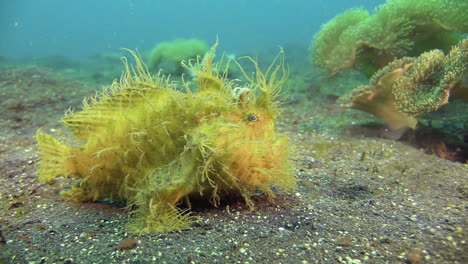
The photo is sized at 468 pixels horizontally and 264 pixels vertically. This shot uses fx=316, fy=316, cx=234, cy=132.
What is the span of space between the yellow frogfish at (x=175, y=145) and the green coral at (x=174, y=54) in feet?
29.9

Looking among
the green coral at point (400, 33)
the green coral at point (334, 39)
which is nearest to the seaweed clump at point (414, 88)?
the green coral at point (400, 33)

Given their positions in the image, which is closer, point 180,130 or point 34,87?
point 180,130

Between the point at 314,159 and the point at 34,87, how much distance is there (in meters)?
8.89

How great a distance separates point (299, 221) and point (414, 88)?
406cm

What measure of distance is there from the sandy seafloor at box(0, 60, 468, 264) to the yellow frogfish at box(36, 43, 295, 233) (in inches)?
8.9

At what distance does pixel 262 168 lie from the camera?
289cm

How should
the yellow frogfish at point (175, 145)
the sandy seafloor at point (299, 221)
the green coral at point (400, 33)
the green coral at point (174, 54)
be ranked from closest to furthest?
1. the sandy seafloor at point (299, 221)
2. the yellow frogfish at point (175, 145)
3. the green coral at point (400, 33)
4. the green coral at point (174, 54)

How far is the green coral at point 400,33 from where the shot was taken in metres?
7.08

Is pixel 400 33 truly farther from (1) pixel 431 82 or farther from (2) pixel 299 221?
(2) pixel 299 221

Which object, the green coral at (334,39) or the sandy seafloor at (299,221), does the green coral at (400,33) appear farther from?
the sandy seafloor at (299,221)

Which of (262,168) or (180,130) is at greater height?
(180,130)

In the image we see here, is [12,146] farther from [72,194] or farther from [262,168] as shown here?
[262,168]

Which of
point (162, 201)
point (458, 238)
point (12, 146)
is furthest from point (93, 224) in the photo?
point (12, 146)

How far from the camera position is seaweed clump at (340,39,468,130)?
5078 mm
